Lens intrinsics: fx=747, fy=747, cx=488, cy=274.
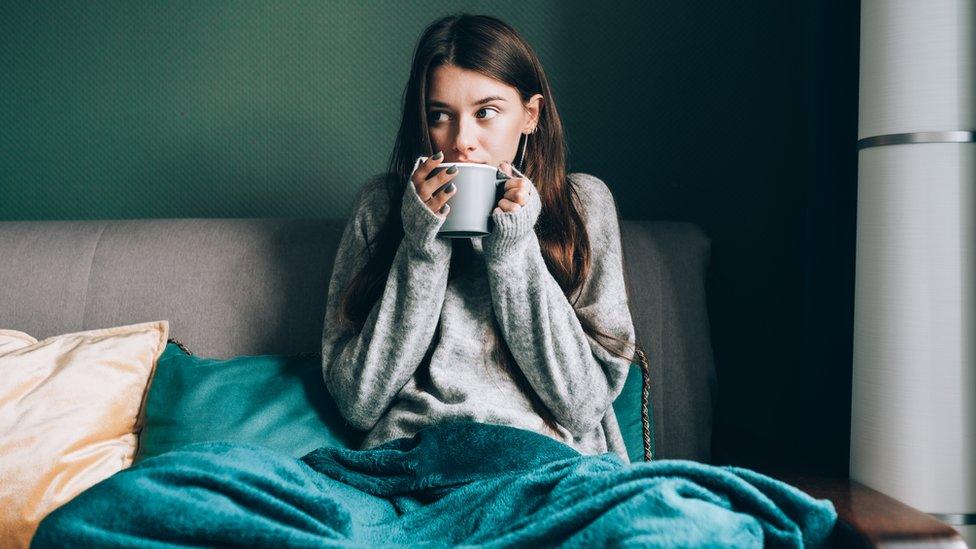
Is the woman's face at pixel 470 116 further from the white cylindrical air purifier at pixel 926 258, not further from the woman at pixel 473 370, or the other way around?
the white cylindrical air purifier at pixel 926 258

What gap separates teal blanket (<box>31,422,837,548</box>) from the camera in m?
0.63

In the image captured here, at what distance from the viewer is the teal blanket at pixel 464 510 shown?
24.7 inches

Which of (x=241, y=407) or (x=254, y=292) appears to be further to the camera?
(x=254, y=292)

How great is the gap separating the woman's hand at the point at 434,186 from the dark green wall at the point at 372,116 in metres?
0.68

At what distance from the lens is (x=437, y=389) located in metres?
1.14

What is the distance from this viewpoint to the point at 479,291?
1.21 m

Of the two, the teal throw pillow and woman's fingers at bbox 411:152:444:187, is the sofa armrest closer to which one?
woman's fingers at bbox 411:152:444:187

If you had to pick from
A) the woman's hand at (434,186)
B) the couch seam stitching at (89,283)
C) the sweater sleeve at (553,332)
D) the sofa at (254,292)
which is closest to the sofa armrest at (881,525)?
the sweater sleeve at (553,332)

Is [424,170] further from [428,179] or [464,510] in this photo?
[464,510]

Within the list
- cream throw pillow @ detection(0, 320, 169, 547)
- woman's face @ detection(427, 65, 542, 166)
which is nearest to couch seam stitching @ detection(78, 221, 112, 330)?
cream throw pillow @ detection(0, 320, 169, 547)

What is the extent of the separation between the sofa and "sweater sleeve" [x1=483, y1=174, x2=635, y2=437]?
7.1 inches

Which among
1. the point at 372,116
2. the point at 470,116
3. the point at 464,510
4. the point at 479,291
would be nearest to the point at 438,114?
the point at 470,116

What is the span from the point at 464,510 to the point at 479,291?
451 mm

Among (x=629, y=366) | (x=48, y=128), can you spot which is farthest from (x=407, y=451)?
(x=48, y=128)
